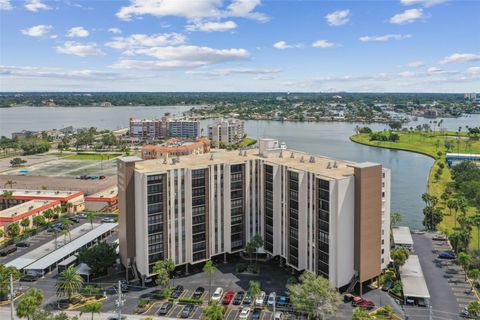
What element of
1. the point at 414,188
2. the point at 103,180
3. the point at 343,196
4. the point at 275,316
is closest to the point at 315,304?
the point at 275,316

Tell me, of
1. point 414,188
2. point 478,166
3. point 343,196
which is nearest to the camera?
point 343,196

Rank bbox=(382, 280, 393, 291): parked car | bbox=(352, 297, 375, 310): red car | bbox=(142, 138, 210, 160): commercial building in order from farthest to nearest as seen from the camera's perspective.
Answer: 1. bbox=(142, 138, 210, 160): commercial building
2. bbox=(382, 280, 393, 291): parked car
3. bbox=(352, 297, 375, 310): red car

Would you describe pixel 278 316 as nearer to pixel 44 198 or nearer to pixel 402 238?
pixel 402 238

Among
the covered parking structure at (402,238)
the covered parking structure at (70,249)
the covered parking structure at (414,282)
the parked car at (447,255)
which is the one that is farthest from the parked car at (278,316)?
the covered parking structure at (70,249)

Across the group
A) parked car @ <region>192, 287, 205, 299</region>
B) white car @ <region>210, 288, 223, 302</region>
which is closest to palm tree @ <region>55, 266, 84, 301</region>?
parked car @ <region>192, 287, 205, 299</region>

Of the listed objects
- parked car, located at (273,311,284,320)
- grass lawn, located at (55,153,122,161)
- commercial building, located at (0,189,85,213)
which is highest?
grass lawn, located at (55,153,122,161)

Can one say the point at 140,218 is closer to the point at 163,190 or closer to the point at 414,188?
the point at 163,190

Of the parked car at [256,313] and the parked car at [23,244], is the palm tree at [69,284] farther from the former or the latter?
the parked car at [23,244]

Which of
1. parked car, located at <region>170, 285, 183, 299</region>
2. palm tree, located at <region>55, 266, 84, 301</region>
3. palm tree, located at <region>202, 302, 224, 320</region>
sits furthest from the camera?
parked car, located at <region>170, 285, 183, 299</region>

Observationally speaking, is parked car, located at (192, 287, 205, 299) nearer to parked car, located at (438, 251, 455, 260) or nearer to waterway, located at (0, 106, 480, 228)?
parked car, located at (438, 251, 455, 260)
